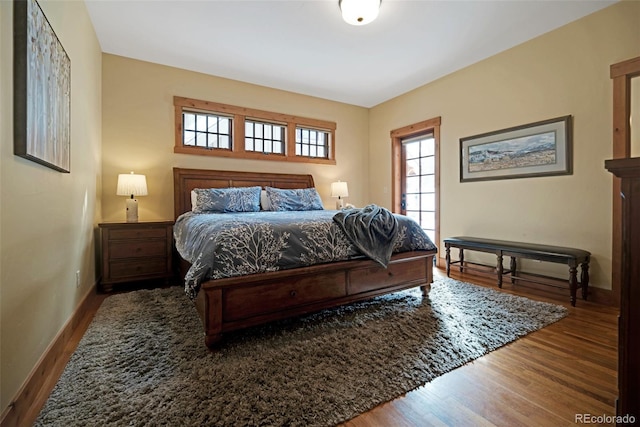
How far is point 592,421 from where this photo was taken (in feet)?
4.12

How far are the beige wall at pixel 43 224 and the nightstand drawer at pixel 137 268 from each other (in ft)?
0.69

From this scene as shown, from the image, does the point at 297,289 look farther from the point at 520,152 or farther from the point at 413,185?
the point at 413,185

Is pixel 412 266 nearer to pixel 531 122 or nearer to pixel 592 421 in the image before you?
pixel 592 421

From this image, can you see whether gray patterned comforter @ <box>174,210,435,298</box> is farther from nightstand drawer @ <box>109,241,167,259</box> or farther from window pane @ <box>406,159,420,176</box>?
window pane @ <box>406,159,420,176</box>

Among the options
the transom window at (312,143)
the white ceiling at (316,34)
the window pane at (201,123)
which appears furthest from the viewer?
the transom window at (312,143)

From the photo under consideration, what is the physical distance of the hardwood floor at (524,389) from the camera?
1278mm

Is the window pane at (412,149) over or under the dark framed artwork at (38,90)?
over

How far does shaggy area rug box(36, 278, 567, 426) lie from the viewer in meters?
1.30

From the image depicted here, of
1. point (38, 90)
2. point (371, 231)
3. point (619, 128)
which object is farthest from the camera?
point (619, 128)

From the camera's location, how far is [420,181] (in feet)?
15.3

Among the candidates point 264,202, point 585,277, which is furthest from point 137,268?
point 585,277

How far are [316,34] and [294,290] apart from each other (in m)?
2.65

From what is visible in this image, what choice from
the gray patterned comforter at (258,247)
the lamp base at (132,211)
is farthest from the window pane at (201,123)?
the gray patterned comforter at (258,247)

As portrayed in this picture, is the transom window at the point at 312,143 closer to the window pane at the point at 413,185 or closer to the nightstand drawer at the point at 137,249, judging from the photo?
the window pane at the point at 413,185
